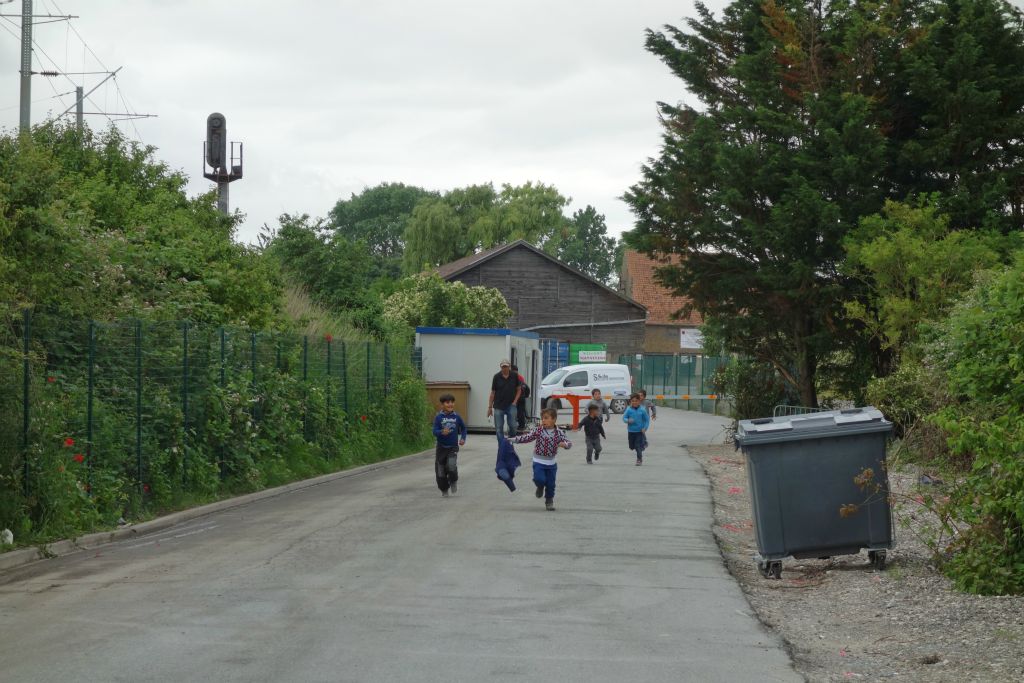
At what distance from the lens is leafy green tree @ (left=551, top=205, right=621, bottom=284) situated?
13550 centimetres

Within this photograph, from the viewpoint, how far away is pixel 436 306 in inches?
2000

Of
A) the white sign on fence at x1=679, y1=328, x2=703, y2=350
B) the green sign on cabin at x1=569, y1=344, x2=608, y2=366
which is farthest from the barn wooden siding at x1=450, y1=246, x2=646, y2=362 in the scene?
the green sign on cabin at x1=569, y1=344, x2=608, y2=366

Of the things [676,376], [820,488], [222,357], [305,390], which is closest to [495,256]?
[676,376]

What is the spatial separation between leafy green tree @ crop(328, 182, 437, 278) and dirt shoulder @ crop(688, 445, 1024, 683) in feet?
336

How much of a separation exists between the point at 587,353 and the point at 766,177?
2630 cm

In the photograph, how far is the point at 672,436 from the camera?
113 ft

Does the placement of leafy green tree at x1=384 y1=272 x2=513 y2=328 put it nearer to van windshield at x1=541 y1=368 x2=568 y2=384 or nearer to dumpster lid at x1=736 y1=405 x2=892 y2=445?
van windshield at x1=541 y1=368 x2=568 y2=384

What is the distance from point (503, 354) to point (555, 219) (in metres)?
53.8

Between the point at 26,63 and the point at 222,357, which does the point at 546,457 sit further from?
the point at 26,63

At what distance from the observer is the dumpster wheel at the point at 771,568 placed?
10.8 meters

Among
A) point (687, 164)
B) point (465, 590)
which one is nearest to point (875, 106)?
point (687, 164)

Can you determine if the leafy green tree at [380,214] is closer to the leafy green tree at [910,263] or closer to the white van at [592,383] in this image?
the white van at [592,383]

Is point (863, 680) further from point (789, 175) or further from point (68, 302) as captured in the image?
point (789, 175)

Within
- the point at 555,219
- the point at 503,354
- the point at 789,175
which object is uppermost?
the point at 555,219
